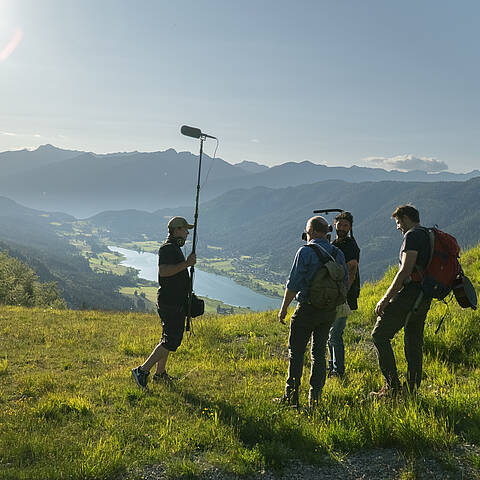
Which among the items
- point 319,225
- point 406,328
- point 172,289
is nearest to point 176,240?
point 172,289

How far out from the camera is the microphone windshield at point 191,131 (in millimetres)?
6145

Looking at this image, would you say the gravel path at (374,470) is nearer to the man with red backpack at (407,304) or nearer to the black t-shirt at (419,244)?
the man with red backpack at (407,304)

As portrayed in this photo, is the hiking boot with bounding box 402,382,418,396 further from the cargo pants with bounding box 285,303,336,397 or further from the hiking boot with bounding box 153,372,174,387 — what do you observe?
the hiking boot with bounding box 153,372,174,387

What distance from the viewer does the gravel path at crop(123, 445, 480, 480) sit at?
3176mm

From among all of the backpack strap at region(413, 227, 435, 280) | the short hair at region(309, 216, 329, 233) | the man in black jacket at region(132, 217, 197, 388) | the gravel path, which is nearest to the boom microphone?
the man in black jacket at region(132, 217, 197, 388)

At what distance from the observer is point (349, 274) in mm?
5750

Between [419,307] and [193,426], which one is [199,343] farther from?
[419,307]

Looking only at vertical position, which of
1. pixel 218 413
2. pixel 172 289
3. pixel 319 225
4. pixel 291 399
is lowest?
pixel 218 413

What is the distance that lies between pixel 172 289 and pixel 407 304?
3.48 meters

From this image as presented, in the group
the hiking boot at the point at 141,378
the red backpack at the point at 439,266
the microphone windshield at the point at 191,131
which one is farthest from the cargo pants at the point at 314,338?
the microphone windshield at the point at 191,131

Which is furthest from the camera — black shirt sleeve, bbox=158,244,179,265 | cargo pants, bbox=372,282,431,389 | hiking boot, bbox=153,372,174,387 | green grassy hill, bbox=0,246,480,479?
hiking boot, bbox=153,372,174,387

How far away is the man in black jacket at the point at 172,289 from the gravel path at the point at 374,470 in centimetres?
221

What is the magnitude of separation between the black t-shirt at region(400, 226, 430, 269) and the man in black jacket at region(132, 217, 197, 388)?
10.2 ft

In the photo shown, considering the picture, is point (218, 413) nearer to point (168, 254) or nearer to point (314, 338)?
point (314, 338)
